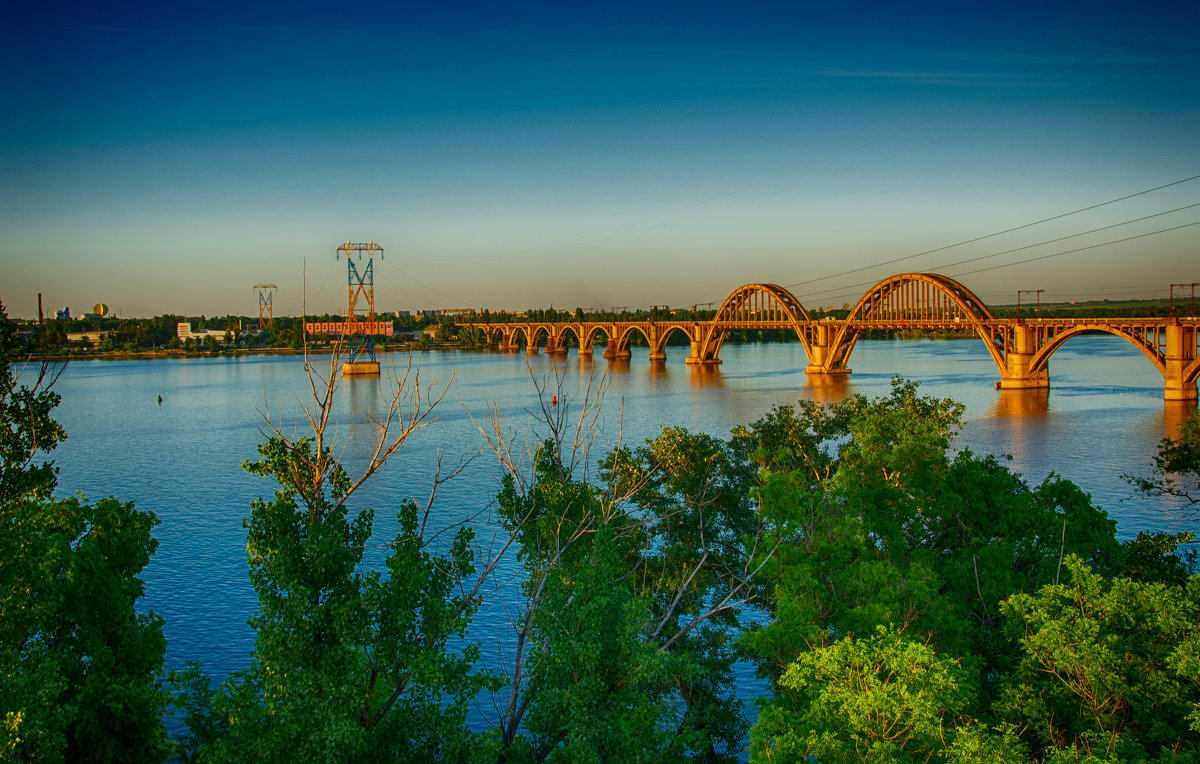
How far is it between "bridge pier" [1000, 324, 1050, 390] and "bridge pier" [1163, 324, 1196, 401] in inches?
443

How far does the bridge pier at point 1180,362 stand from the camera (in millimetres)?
54000

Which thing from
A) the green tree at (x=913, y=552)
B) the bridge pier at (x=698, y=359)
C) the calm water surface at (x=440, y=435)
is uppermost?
the bridge pier at (x=698, y=359)

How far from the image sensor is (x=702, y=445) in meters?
20.0

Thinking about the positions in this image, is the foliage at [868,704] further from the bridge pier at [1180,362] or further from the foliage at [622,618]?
the bridge pier at [1180,362]

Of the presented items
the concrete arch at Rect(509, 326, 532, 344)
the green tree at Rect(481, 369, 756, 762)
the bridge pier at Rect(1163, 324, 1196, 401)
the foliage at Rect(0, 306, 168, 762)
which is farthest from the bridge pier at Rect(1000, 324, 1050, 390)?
the concrete arch at Rect(509, 326, 532, 344)

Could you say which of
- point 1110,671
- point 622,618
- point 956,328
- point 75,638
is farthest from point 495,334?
point 1110,671

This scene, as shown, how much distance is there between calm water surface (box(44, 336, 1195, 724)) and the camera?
23703 mm

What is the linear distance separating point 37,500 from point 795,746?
1183 cm

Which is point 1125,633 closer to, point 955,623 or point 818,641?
point 955,623

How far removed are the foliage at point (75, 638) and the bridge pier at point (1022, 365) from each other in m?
65.9

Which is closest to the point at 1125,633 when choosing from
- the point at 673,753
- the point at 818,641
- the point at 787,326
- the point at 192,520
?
the point at 818,641

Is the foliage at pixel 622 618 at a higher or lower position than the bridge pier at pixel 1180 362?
lower

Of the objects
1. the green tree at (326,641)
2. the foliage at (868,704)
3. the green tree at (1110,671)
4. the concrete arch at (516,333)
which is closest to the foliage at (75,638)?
the green tree at (326,641)

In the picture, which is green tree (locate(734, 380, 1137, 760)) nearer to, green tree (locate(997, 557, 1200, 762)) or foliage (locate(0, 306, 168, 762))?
green tree (locate(997, 557, 1200, 762))
